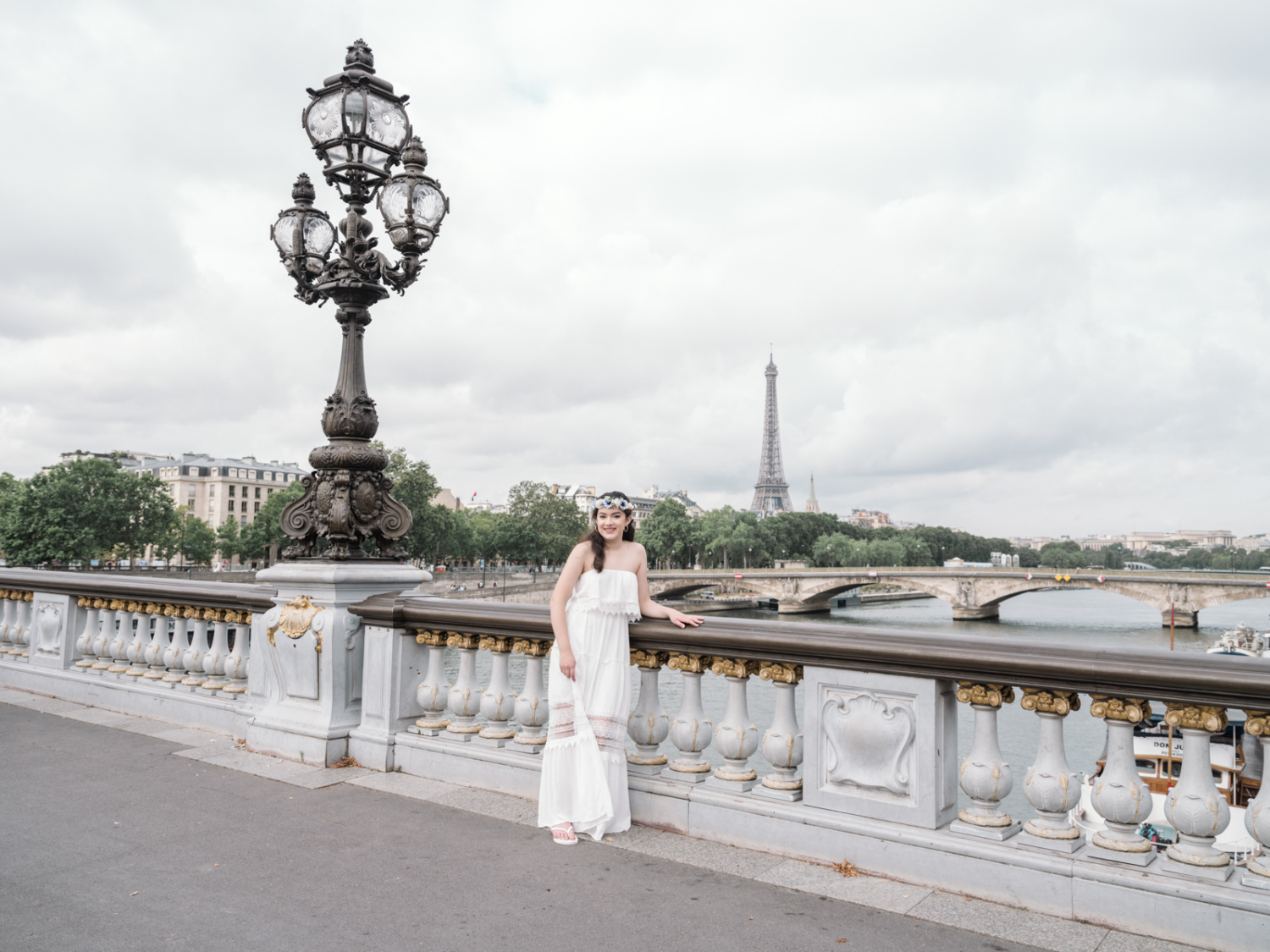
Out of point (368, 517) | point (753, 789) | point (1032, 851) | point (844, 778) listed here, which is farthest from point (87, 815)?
point (1032, 851)

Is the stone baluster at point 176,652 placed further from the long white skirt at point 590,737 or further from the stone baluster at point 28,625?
the long white skirt at point 590,737

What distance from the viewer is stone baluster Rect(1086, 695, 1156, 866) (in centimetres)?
324

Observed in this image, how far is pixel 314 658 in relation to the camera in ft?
19.0

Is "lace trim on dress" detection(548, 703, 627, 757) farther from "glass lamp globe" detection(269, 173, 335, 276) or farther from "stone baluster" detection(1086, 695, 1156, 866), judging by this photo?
"glass lamp globe" detection(269, 173, 335, 276)

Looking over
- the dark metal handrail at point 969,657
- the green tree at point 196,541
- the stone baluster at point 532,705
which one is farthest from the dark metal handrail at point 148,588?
the green tree at point 196,541

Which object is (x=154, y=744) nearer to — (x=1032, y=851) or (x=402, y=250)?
(x=402, y=250)

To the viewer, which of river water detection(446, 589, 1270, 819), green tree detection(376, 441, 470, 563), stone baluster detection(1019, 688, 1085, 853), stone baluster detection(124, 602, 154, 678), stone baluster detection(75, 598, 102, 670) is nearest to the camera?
stone baluster detection(1019, 688, 1085, 853)

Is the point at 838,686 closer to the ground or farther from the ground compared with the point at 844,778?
farther from the ground

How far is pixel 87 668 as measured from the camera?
7.89 meters

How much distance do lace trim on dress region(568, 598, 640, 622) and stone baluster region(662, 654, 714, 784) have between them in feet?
1.11

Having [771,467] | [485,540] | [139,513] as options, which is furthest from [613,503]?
[771,467]

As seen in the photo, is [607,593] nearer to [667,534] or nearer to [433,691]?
[433,691]

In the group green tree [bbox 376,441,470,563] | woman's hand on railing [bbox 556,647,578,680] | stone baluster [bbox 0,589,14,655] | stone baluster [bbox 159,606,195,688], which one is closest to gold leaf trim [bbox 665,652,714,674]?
woman's hand on railing [bbox 556,647,578,680]

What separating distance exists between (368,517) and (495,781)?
2090 millimetres
